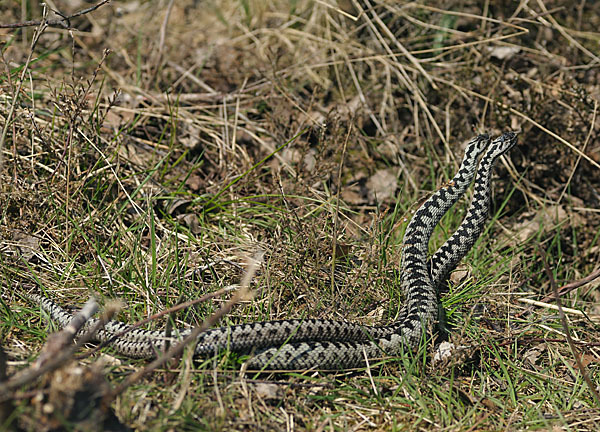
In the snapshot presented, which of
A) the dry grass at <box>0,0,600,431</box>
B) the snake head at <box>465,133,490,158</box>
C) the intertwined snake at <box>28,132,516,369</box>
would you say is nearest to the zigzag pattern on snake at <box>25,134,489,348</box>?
the intertwined snake at <box>28,132,516,369</box>

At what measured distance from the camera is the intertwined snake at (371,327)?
4.20 meters

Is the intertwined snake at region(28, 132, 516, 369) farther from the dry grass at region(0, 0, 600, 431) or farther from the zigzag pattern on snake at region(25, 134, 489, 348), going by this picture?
the dry grass at region(0, 0, 600, 431)

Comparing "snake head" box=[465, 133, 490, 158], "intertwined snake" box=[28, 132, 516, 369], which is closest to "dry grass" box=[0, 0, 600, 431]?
"intertwined snake" box=[28, 132, 516, 369]

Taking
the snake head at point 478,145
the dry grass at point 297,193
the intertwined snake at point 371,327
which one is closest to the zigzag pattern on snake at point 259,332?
the intertwined snake at point 371,327

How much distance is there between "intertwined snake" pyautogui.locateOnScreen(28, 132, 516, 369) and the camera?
13.8 ft

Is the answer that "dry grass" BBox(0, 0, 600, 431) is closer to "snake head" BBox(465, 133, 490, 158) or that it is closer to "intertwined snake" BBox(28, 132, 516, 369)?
"intertwined snake" BBox(28, 132, 516, 369)

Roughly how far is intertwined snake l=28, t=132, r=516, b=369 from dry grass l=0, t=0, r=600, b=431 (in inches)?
5.1

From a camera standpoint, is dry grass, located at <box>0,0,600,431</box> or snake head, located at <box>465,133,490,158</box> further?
snake head, located at <box>465,133,490,158</box>

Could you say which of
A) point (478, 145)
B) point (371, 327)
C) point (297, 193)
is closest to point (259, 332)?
point (371, 327)

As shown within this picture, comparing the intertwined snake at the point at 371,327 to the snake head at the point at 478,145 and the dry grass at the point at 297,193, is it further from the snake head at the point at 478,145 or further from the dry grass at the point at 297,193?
the dry grass at the point at 297,193

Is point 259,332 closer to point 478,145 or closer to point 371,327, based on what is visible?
point 371,327

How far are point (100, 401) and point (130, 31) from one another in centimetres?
613

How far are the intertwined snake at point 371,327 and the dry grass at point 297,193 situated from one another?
13cm

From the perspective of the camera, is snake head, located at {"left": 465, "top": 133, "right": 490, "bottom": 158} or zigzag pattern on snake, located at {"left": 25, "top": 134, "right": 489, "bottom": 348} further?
snake head, located at {"left": 465, "top": 133, "right": 490, "bottom": 158}
